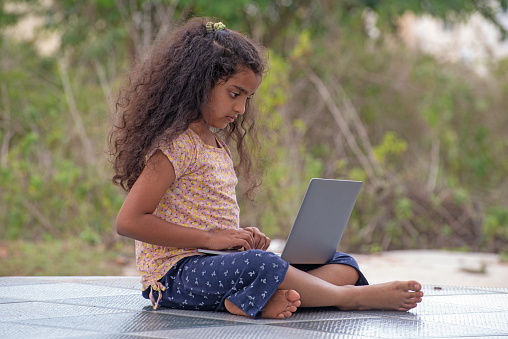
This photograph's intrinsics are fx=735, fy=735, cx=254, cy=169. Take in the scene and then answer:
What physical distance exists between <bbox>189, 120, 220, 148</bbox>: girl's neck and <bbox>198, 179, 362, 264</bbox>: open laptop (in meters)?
0.47

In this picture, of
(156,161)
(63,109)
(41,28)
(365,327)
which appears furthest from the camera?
(41,28)

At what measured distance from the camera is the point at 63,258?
569cm

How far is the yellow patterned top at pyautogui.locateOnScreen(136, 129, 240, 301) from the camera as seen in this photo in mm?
2777

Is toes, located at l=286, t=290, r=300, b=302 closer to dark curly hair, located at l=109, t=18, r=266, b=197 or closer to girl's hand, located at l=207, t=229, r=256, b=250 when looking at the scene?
girl's hand, located at l=207, t=229, r=256, b=250

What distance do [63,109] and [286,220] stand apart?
8.25 feet

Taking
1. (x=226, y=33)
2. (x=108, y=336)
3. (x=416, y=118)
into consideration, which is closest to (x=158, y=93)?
(x=226, y=33)

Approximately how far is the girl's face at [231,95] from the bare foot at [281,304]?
0.71 meters

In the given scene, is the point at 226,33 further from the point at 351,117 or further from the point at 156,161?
the point at 351,117

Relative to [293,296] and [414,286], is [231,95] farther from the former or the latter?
[414,286]

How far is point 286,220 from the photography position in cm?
684

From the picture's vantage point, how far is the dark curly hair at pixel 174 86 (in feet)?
9.18

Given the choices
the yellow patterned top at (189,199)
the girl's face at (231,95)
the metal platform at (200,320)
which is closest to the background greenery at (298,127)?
the metal platform at (200,320)

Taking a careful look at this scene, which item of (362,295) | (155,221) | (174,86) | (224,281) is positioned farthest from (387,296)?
(174,86)

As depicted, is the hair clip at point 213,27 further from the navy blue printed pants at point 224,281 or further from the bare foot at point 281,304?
the bare foot at point 281,304
